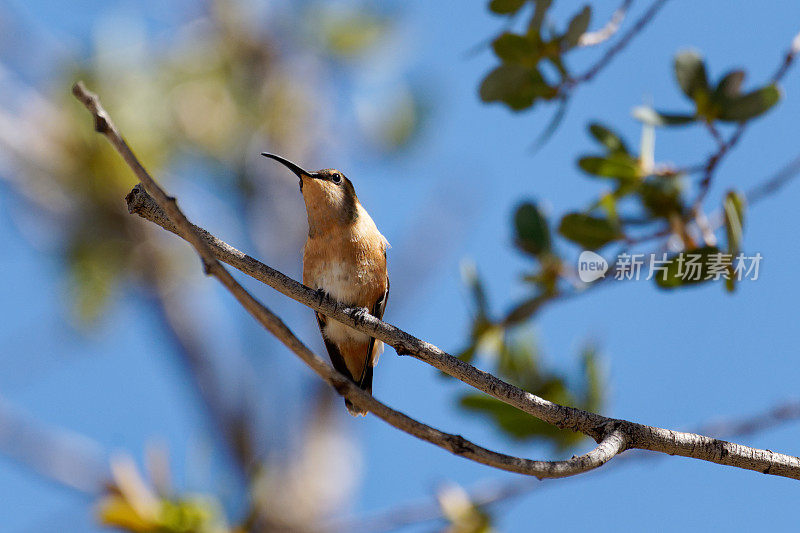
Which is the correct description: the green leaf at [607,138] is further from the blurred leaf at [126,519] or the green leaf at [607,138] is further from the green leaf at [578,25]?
the blurred leaf at [126,519]

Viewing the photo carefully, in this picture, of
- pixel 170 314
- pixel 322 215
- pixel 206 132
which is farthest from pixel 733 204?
pixel 170 314

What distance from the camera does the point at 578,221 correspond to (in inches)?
106

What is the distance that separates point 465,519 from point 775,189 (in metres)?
1.70

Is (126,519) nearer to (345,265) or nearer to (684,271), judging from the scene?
(345,265)

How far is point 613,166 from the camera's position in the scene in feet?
8.69

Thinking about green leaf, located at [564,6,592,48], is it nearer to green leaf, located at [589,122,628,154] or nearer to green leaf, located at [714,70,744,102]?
green leaf, located at [589,122,628,154]

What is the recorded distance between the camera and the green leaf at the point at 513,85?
256 centimetres

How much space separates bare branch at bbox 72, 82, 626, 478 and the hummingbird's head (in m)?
1.78

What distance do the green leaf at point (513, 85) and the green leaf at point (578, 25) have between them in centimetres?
17

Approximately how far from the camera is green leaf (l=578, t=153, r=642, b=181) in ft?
8.68

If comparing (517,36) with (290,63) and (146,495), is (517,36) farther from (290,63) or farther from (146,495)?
(290,63)

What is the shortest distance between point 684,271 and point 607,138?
593mm
